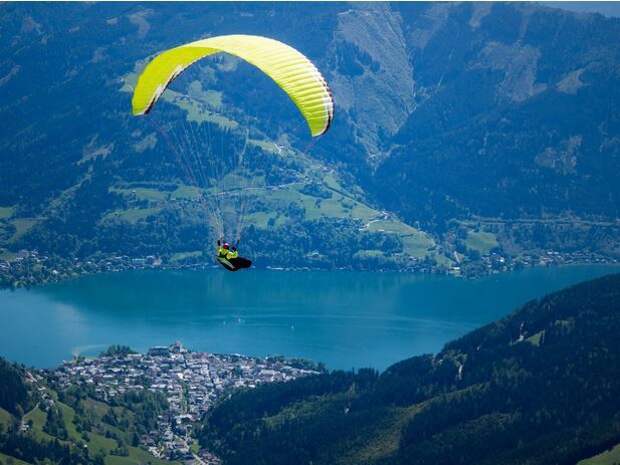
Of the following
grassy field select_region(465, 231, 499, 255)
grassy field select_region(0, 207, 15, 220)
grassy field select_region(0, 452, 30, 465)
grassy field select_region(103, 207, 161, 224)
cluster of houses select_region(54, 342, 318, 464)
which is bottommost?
grassy field select_region(0, 452, 30, 465)

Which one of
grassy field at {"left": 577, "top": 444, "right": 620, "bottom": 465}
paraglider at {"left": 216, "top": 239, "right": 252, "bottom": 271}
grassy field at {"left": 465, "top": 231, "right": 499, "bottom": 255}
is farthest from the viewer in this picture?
grassy field at {"left": 465, "top": 231, "right": 499, "bottom": 255}

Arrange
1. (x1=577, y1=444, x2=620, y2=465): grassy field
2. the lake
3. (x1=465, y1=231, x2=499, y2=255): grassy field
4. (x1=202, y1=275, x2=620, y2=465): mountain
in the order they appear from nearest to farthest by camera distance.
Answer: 1. (x1=577, y1=444, x2=620, y2=465): grassy field
2. (x1=202, y1=275, x2=620, y2=465): mountain
3. the lake
4. (x1=465, y1=231, x2=499, y2=255): grassy field

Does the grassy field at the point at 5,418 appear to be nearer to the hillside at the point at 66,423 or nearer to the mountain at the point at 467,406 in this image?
the hillside at the point at 66,423

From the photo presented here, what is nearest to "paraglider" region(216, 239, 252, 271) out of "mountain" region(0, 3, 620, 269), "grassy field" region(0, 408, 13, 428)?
"grassy field" region(0, 408, 13, 428)

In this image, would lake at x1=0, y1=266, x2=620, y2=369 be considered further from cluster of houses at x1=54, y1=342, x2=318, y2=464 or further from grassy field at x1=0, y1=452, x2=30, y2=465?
grassy field at x1=0, y1=452, x2=30, y2=465

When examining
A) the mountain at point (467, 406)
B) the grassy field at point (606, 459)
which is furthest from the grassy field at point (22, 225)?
the grassy field at point (606, 459)

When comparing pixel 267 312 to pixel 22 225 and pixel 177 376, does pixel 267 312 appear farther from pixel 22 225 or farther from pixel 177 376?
pixel 22 225
